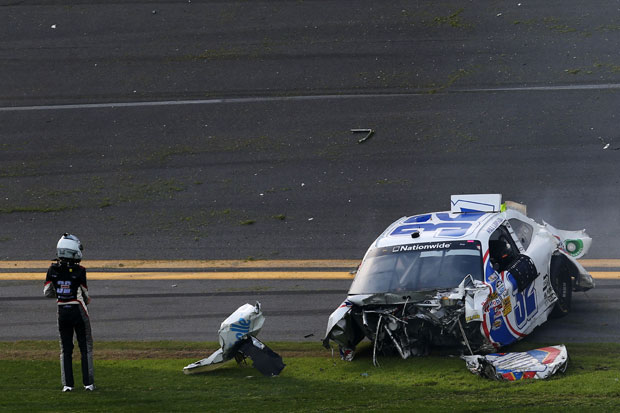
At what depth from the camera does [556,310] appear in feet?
39.3

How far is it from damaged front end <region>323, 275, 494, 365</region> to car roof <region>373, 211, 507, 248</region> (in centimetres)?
88

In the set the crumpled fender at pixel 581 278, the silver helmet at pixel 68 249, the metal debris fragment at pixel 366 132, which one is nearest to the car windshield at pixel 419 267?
the crumpled fender at pixel 581 278

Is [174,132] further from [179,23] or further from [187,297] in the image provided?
[187,297]

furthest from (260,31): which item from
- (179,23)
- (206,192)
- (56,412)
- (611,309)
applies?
(56,412)

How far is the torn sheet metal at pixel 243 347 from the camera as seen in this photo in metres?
10.6

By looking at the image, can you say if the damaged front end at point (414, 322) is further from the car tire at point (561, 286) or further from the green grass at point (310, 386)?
the car tire at point (561, 286)

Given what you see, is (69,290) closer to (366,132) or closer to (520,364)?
(520,364)

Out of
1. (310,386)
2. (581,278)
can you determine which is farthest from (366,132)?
(310,386)

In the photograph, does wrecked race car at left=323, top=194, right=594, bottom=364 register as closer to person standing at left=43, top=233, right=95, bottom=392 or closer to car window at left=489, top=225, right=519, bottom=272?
car window at left=489, top=225, right=519, bottom=272

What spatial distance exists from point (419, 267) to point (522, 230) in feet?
6.42

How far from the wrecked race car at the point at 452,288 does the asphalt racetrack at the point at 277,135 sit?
97 centimetres

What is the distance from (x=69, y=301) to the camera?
9.95 m

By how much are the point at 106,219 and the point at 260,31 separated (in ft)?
24.7

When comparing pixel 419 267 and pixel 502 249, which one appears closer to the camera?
pixel 419 267
